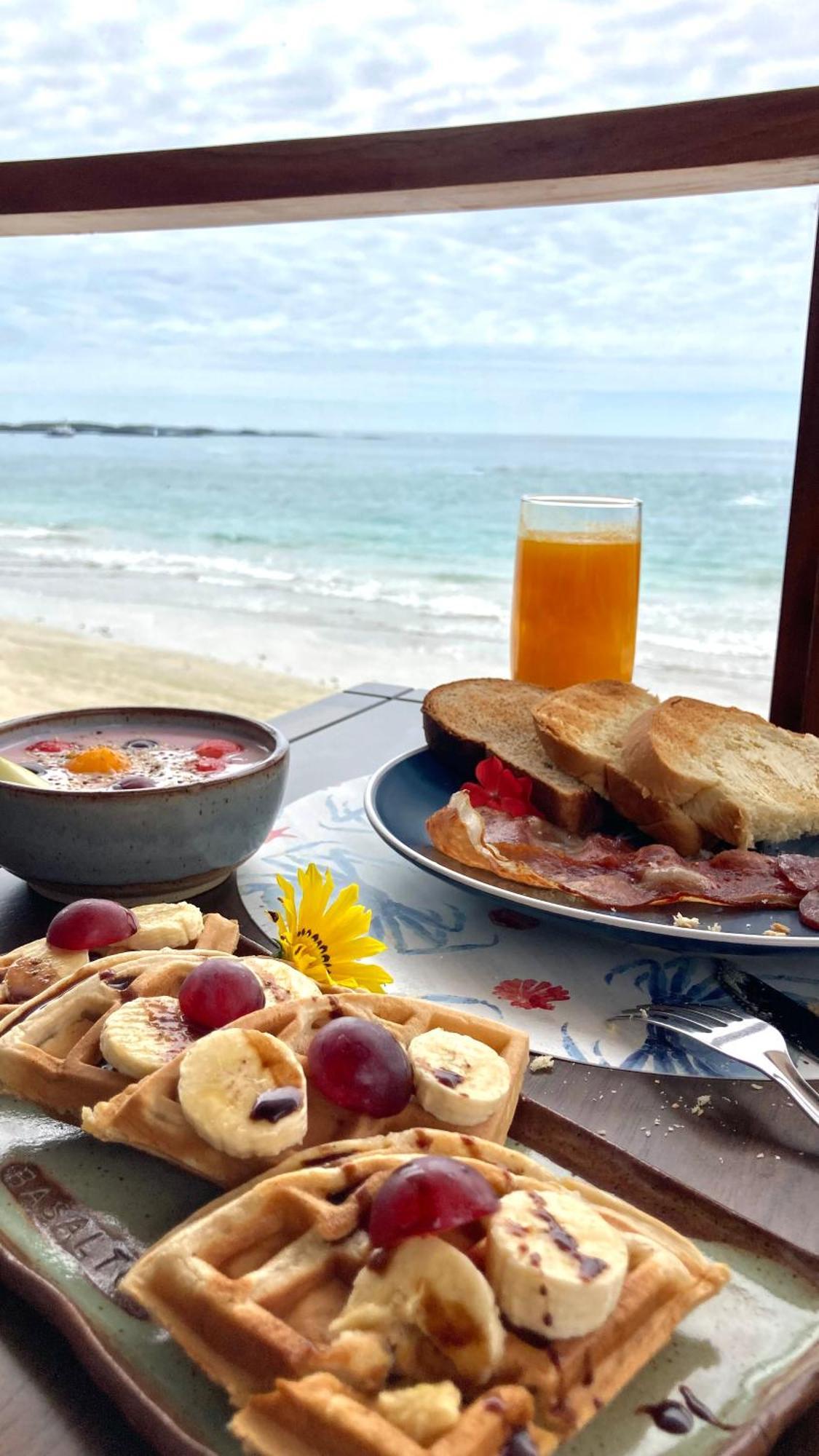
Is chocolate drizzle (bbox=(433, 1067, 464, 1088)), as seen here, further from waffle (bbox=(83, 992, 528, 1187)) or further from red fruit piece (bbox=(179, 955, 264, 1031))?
red fruit piece (bbox=(179, 955, 264, 1031))

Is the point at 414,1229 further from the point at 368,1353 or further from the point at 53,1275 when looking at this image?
the point at 53,1275

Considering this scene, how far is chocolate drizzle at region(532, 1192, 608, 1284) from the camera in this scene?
459mm

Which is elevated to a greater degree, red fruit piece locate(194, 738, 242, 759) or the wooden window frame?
the wooden window frame

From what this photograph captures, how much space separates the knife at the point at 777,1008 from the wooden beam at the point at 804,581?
943 millimetres

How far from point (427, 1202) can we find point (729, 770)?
38.2 inches

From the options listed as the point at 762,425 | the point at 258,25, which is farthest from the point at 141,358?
the point at 762,425

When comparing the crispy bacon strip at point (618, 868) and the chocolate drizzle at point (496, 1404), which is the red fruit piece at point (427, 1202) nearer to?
the chocolate drizzle at point (496, 1404)

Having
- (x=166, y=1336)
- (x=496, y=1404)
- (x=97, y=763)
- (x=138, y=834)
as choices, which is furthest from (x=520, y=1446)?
(x=97, y=763)

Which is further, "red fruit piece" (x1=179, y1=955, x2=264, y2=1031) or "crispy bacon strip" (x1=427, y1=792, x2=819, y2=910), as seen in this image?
"crispy bacon strip" (x1=427, y1=792, x2=819, y2=910)

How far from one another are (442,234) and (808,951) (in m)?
20.2

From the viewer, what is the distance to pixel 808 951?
36.3 inches

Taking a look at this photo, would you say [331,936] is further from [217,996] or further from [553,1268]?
[553,1268]

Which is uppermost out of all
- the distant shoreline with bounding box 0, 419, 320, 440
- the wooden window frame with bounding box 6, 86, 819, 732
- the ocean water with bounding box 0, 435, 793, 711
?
the distant shoreline with bounding box 0, 419, 320, 440

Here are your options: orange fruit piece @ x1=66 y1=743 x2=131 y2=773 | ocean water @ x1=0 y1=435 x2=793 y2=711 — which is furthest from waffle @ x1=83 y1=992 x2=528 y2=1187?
ocean water @ x1=0 y1=435 x2=793 y2=711
